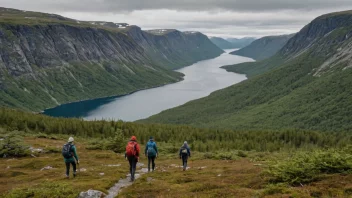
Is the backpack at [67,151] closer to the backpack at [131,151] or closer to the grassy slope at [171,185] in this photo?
the grassy slope at [171,185]

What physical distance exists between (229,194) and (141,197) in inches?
262

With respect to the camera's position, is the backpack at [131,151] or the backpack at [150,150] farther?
the backpack at [150,150]

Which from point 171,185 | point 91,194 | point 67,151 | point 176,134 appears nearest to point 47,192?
point 91,194

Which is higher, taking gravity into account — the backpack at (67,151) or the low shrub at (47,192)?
the backpack at (67,151)

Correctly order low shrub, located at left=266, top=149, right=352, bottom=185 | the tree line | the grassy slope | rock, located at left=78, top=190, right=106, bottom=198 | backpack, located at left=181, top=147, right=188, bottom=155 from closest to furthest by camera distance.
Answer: the grassy slope
low shrub, located at left=266, top=149, right=352, bottom=185
rock, located at left=78, top=190, right=106, bottom=198
backpack, located at left=181, top=147, right=188, bottom=155
the tree line

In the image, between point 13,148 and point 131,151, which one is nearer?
Answer: point 131,151

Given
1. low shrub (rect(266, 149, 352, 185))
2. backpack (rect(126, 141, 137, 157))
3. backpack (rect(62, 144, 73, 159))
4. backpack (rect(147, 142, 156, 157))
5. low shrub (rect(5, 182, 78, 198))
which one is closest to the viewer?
low shrub (rect(266, 149, 352, 185))

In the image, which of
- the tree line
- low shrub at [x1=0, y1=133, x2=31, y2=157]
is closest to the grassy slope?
low shrub at [x1=0, y1=133, x2=31, y2=157]

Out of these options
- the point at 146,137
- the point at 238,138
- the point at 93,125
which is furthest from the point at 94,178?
the point at 238,138

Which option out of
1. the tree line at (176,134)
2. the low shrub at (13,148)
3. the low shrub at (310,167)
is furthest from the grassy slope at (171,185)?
the tree line at (176,134)

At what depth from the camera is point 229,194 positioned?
2373 centimetres

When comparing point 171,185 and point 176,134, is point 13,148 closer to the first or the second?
point 171,185

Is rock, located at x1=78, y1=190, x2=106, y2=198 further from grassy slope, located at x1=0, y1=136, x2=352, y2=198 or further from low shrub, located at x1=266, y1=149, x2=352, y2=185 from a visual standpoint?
low shrub, located at x1=266, y1=149, x2=352, y2=185

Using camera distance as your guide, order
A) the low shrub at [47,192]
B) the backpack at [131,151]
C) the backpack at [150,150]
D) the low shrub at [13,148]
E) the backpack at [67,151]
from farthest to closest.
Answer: the low shrub at [13,148], the backpack at [150,150], the backpack at [131,151], the backpack at [67,151], the low shrub at [47,192]
